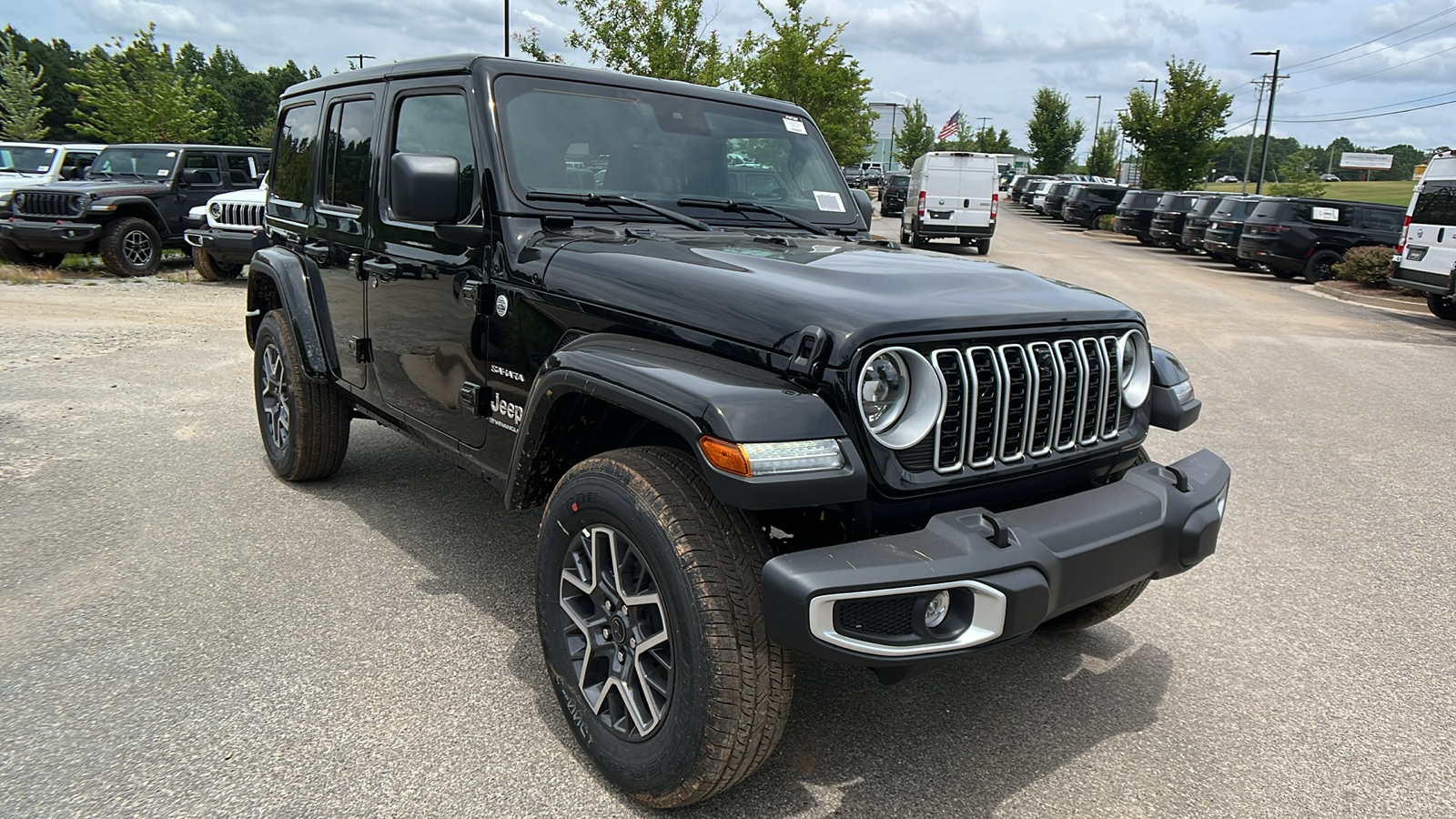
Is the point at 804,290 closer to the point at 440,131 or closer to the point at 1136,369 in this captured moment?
the point at 1136,369

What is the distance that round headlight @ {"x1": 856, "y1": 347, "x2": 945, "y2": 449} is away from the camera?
7.72 feet

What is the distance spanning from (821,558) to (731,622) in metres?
0.28

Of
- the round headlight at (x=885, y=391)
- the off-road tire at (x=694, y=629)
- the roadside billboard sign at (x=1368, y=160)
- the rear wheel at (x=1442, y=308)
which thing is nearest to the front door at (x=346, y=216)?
the off-road tire at (x=694, y=629)

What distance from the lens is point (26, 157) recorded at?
17797 mm

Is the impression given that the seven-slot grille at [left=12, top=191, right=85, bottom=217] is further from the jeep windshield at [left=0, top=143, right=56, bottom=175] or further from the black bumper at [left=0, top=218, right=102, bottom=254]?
the jeep windshield at [left=0, top=143, right=56, bottom=175]

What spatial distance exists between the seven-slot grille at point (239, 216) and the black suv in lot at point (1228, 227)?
65.3 feet

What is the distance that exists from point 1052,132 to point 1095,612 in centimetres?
6126

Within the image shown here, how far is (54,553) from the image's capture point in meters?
4.32

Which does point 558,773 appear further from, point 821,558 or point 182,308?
point 182,308

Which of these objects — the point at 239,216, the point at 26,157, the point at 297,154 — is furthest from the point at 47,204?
the point at 297,154

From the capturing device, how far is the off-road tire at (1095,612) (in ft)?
10.9

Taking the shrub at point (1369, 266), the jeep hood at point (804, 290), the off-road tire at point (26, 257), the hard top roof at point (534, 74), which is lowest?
the off-road tire at point (26, 257)

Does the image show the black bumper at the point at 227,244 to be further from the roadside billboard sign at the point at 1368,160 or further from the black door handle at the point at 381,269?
the roadside billboard sign at the point at 1368,160

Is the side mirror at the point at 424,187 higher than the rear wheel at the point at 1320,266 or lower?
higher
